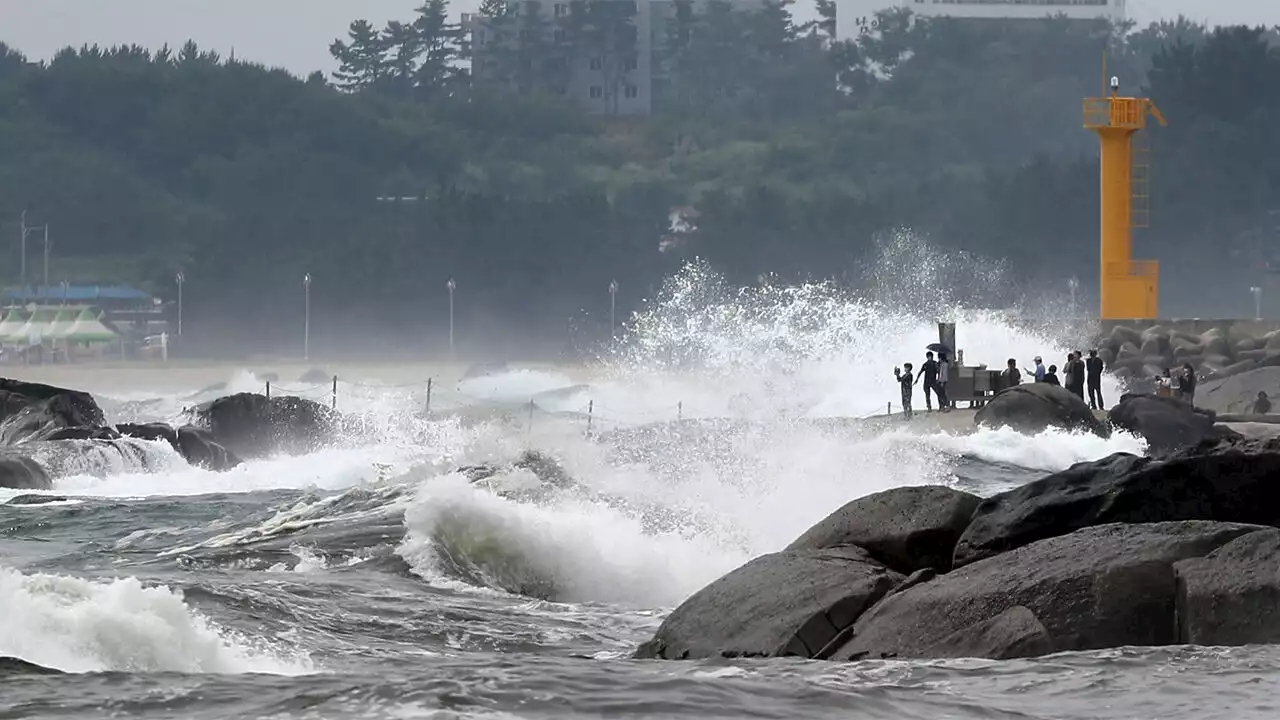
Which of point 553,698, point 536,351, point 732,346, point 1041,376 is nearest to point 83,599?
point 553,698

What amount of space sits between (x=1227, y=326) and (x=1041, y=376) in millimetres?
11935

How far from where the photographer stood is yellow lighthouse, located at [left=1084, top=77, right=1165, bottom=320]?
123ft

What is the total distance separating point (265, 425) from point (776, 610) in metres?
16.0

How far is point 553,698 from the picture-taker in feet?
23.8

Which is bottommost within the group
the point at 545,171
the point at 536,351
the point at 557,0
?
the point at 536,351

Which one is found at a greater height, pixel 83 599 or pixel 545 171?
pixel 545 171

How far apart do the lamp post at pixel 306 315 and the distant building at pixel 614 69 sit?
93.6ft

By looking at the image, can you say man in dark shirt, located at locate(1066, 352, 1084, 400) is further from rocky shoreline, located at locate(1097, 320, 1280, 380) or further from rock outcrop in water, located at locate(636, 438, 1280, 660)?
rock outcrop in water, located at locate(636, 438, 1280, 660)

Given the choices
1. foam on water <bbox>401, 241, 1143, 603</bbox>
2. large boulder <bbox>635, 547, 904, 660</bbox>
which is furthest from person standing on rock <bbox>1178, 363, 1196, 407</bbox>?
large boulder <bbox>635, 547, 904, 660</bbox>

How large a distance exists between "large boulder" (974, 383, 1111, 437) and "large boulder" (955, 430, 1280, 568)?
13.2 metres

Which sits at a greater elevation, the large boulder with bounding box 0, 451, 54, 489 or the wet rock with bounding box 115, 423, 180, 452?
the wet rock with bounding box 115, 423, 180, 452

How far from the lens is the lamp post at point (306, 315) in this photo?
72875 mm

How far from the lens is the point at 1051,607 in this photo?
834cm

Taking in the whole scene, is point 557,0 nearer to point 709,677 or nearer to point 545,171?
point 545,171
